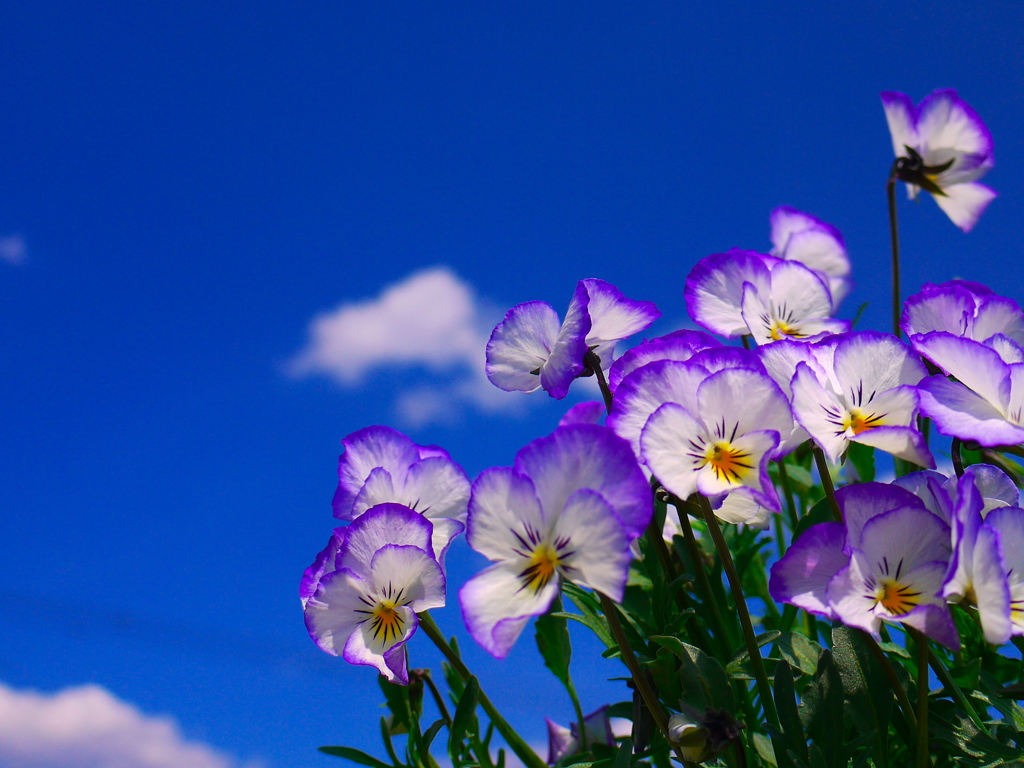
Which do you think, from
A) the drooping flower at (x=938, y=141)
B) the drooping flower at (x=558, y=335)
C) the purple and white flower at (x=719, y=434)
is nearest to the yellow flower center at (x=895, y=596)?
the purple and white flower at (x=719, y=434)

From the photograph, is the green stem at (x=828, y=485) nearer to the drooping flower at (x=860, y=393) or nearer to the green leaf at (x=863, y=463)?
the drooping flower at (x=860, y=393)

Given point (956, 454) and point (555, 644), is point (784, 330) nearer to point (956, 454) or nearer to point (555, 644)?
point (956, 454)

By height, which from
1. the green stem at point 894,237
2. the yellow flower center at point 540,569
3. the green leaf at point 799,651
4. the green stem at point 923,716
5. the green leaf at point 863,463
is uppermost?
the green stem at point 894,237

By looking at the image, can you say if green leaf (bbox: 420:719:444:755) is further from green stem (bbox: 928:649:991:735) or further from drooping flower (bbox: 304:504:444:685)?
green stem (bbox: 928:649:991:735)

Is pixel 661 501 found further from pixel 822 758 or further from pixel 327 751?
pixel 327 751

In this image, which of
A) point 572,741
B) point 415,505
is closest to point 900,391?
point 415,505
